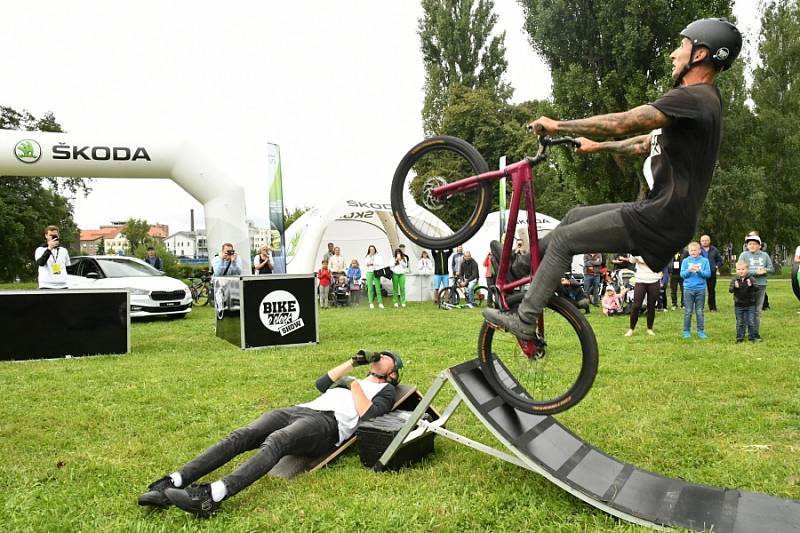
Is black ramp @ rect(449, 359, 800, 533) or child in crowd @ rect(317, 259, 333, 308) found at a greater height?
child in crowd @ rect(317, 259, 333, 308)

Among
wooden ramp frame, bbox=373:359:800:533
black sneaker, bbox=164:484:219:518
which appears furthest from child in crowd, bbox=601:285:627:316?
black sneaker, bbox=164:484:219:518

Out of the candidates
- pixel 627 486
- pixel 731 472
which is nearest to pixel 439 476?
pixel 627 486

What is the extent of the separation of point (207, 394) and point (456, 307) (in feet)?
34.6

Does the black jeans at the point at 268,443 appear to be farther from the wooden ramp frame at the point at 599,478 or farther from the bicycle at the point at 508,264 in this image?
the bicycle at the point at 508,264

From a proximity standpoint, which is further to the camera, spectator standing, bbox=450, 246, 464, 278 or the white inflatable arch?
spectator standing, bbox=450, 246, 464, 278

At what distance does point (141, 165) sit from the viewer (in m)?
13.5

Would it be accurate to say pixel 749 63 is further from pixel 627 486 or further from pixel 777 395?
pixel 627 486

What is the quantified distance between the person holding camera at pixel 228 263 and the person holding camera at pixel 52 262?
3291 mm

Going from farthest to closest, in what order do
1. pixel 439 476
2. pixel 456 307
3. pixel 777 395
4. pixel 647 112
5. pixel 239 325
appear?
pixel 456 307 < pixel 239 325 < pixel 777 395 < pixel 439 476 < pixel 647 112

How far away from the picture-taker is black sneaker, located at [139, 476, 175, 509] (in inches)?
138

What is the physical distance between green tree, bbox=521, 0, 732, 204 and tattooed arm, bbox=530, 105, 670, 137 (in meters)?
22.0

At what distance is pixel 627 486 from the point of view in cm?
367

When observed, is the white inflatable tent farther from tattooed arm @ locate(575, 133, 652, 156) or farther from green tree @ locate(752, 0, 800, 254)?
green tree @ locate(752, 0, 800, 254)

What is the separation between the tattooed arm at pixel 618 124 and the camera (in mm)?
3219
